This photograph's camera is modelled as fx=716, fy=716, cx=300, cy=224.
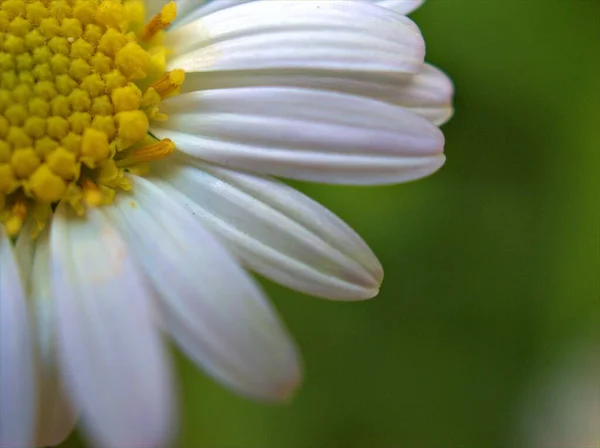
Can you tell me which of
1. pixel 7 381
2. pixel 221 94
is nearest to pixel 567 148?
pixel 221 94

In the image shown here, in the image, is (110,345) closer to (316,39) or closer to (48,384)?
(48,384)

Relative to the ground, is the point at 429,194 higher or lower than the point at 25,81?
lower

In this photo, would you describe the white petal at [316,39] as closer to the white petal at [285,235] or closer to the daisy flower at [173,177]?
the daisy flower at [173,177]

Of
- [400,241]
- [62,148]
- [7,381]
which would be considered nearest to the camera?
[7,381]

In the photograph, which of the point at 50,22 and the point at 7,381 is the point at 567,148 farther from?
the point at 7,381

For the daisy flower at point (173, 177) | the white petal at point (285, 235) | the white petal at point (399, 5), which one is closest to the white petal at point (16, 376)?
the daisy flower at point (173, 177)

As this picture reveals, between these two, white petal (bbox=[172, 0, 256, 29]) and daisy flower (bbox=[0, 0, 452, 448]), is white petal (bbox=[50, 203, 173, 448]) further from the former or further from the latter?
white petal (bbox=[172, 0, 256, 29])

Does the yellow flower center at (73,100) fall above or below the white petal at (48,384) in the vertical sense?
above
